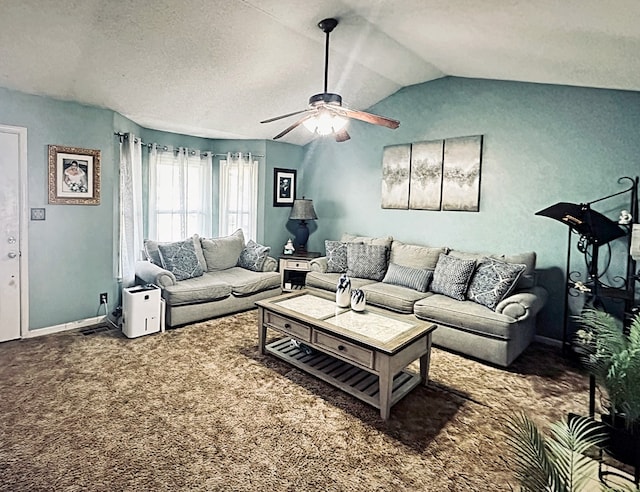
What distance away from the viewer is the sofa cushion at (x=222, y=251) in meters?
5.28

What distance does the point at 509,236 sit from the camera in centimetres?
428

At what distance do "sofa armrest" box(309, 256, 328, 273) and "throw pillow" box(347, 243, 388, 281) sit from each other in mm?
370

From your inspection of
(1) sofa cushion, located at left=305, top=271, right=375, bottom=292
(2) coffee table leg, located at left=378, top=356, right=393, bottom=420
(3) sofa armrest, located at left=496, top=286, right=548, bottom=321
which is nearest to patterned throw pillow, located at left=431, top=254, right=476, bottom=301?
(3) sofa armrest, located at left=496, top=286, right=548, bottom=321

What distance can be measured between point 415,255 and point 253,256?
7.55 feet

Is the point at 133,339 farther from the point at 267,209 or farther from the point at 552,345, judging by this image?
the point at 552,345

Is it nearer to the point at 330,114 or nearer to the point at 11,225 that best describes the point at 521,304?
the point at 330,114

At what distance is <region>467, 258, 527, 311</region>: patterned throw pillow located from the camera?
12.0ft

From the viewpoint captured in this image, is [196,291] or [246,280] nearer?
[196,291]

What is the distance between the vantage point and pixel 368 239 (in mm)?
5301

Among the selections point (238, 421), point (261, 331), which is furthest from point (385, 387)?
point (261, 331)

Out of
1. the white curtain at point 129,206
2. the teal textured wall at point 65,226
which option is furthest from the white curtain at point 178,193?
the teal textured wall at point 65,226

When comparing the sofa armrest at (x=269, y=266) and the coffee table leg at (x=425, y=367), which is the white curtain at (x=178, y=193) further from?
the coffee table leg at (x=425, y=367)

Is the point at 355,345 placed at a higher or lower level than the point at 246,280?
lower

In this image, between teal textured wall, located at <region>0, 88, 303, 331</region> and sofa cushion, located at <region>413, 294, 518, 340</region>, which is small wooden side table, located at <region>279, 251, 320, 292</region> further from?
teal textured wall, located at <region>0, 88, 303, 331</region>
